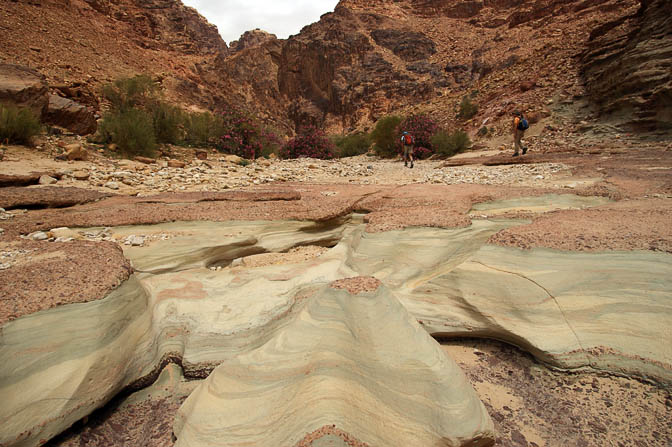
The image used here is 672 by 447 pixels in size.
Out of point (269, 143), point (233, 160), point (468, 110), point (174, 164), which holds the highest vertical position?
point (468, 110)

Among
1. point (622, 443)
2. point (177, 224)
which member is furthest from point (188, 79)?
point (622, 443)

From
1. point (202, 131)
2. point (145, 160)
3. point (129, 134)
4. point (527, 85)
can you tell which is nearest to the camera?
point (145, 160)

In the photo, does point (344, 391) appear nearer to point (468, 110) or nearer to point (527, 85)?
point (527, 85)

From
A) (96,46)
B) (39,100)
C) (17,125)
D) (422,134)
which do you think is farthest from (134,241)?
(96,46)

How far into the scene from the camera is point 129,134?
7.35 meters

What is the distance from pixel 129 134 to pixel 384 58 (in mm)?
27897

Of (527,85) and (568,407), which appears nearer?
(568,407)

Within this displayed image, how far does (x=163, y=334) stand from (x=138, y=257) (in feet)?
3.37

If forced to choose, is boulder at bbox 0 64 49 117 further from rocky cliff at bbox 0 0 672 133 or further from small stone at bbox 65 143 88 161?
rocky cliff at bbox 0 0 672 133

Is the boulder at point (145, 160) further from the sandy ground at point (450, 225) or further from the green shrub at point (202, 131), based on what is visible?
the green shrub at point (202, 131)

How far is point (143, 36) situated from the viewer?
22281 millimetres

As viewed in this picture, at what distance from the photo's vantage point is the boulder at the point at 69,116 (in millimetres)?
7285

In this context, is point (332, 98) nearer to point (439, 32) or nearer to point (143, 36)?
point (439, 32)

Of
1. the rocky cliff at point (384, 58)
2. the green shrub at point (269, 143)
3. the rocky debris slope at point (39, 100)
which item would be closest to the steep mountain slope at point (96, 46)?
Answer: the rocky cliff at point (384, 58)
